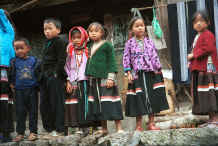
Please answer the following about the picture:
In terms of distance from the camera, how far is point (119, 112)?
175 inches

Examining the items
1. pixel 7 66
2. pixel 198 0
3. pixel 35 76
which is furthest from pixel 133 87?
pixel 198 0

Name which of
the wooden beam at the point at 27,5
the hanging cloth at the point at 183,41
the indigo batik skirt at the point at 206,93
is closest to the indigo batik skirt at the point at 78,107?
the indigo batik skirt at the point at 206,93

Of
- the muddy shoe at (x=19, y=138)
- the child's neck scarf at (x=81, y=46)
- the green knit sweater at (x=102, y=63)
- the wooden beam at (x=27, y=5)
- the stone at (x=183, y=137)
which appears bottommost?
the muddy shoe at (x=19, y=138)

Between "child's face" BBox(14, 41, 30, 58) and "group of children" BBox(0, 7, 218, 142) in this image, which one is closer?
"group of children" BBox(0, 7, 218, 142)

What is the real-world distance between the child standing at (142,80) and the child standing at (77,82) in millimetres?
623

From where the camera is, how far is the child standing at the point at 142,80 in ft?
14.5

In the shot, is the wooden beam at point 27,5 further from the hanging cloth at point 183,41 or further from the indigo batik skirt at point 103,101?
the indigo batik skirt at point 103,101

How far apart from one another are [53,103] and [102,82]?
0.80 m

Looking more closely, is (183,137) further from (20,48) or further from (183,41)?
(20,48)

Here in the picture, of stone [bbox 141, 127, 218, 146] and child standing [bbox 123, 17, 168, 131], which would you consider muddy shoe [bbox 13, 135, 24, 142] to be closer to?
child standing [bbox 123, 17, 168, 131]

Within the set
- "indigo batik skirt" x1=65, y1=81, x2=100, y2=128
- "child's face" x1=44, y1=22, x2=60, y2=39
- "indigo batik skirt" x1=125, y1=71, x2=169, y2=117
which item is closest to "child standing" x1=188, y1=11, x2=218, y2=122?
"indigo batik skirt" x1=125, y1=71, x2=169, y2=117

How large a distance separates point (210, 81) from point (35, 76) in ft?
8.37

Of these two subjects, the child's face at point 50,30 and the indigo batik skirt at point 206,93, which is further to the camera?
the child's face at point 50,30

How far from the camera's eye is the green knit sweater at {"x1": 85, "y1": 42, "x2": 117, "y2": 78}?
456 centimetres
